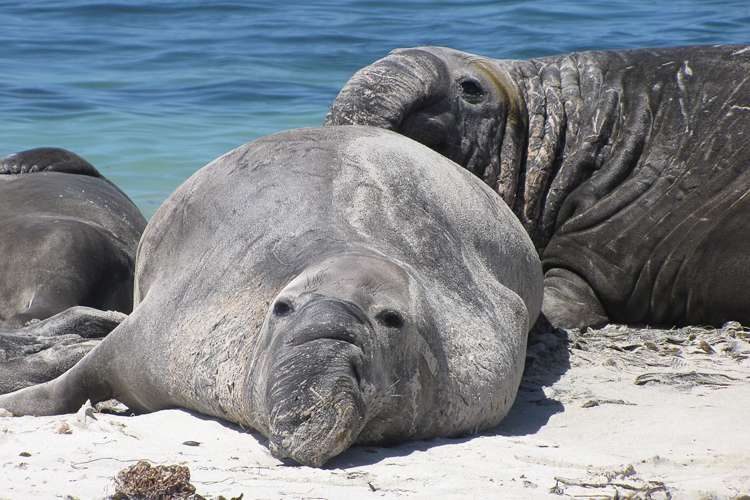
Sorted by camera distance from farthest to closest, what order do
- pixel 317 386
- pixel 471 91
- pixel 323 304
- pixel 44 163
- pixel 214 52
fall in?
1. pixel 214 52
2. pixel 44 163
3. pixel 471 91
4. pixel 323 304
5. pixel 317 386

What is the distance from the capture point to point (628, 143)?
6.76 m

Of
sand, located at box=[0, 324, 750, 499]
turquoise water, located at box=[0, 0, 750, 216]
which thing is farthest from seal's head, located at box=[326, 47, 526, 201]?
turquoise water, located at box=[0, 0, 750, 216]

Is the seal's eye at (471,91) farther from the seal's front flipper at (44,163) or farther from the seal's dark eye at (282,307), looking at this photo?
the seal's dark eye at (282,307)

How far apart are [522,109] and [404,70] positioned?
27.2 inches

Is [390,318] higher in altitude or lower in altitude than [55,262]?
higher

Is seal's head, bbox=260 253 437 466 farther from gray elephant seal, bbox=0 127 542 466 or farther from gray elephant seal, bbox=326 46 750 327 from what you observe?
gray elephant seal, bbox=326 46 750 327

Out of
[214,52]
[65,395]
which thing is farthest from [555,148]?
[214,52]

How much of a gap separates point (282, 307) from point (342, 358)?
1.01 ft

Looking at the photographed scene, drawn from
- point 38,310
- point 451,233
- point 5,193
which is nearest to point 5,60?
point 5,193

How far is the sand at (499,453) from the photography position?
3.66 meters

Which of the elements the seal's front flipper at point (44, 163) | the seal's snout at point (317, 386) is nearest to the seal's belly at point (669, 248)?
the seal's front flipper at point (44, 163)

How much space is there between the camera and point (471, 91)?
681 centimetres

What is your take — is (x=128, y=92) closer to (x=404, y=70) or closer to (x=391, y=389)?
(x=404, y=70)

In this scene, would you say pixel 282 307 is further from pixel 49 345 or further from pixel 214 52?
pixel 214 52
